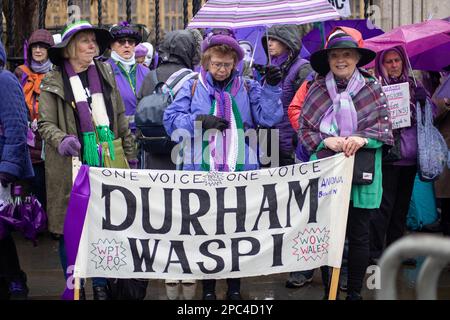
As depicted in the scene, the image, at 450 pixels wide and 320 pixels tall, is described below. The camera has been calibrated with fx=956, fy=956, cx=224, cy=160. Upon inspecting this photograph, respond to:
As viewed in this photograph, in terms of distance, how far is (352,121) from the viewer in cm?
615

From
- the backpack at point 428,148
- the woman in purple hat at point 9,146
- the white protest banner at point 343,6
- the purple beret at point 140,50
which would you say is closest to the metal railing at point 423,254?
the woman in purple hat at point 9,146

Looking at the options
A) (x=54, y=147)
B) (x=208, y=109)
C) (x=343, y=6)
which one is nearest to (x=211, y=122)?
(x=208, y=109)

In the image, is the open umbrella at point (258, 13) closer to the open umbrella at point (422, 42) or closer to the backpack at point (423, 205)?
the open umbrella at point (422, 42)

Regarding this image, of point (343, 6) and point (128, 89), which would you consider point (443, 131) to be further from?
point (128, 89)

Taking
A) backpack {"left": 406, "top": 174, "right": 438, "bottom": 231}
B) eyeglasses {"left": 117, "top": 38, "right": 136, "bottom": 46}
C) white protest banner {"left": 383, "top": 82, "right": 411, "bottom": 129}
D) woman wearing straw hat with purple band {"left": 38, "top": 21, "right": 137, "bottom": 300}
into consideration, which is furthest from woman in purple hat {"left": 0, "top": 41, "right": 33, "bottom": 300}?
backpack {"left": 406, "top": 174, "right": 438, "bottom": 231}

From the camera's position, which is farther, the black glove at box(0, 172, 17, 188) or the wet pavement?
the wet pavement

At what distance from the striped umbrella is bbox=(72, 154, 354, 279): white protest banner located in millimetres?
1053

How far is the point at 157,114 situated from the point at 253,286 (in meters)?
1.56

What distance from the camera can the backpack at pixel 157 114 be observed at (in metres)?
6.40

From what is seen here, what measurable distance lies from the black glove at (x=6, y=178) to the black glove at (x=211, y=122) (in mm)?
1317

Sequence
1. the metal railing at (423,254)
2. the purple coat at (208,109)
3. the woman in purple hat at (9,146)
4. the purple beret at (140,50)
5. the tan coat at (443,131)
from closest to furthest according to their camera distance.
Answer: the metal railing at (423,254) → the purple coat at (208,109) → the woman in purple hat at (9,146) → the tan coat at (443,131) → the purple beret at (140,50)

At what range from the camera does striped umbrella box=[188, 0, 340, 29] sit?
6.41 metres

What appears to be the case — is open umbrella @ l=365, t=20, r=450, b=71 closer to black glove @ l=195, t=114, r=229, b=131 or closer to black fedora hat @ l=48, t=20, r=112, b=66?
black glove @ l=195, t=114, r=229, b=131
